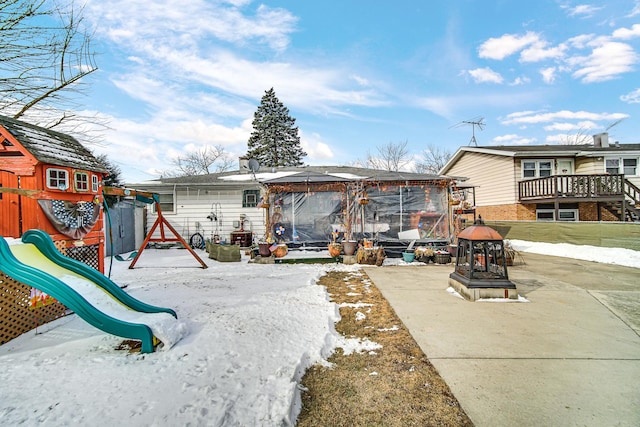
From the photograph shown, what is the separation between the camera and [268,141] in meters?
29.2

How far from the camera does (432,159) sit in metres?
34.1

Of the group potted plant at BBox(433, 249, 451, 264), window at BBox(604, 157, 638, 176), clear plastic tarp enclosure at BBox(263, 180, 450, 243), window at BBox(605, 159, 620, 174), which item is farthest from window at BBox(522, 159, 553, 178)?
potted plant at BBox(433, 249, 451, 264)

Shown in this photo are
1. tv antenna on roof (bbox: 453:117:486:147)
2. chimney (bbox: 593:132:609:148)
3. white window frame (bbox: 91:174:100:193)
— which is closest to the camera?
white window frame (bbox: 91:174:100:193)

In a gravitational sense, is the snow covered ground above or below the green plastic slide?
below

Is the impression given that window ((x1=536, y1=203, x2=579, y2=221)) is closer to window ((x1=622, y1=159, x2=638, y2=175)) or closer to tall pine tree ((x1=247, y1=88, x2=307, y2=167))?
window ((x1=622, y1=159, x2=638, y2=175))

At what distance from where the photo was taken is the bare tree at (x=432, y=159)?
33.5 meters

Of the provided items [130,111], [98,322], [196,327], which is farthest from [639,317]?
[130,111]

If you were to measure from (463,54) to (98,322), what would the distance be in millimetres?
15604

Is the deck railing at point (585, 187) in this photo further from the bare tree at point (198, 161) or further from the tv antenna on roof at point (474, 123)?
the bare tree at point (198, 161)

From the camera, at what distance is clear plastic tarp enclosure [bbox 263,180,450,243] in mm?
9961

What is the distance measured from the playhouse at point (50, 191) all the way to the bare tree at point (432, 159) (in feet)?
110

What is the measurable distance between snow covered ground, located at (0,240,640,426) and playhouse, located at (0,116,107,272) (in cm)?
123

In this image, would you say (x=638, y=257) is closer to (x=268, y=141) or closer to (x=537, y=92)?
(x=537, y=92)

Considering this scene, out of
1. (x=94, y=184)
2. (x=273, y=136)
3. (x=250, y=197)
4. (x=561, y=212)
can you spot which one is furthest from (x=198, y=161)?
(x=561, y=212)
